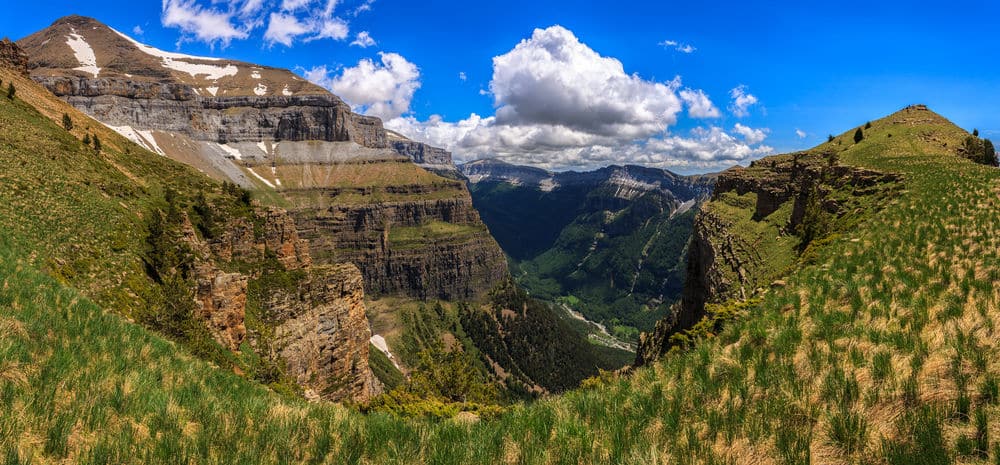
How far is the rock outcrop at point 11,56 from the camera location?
4994 centimetres

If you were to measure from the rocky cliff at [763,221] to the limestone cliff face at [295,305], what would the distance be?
94.4 ft

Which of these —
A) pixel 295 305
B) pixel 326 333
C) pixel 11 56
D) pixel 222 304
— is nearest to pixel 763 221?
pixel 326 333

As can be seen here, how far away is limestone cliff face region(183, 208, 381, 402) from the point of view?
29.3 m

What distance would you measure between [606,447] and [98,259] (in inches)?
1093

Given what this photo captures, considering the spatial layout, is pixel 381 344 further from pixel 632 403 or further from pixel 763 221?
pixel 632 403

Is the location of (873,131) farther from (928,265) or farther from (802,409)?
(802,409)

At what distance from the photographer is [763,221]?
5106 cm

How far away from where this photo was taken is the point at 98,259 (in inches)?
857

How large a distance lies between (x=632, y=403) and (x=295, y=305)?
116 feet

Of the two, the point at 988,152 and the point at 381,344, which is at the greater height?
the point at 988,152

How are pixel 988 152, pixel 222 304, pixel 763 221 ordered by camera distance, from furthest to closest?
pixel 763 221
pixel 988 152
pixel 222 304

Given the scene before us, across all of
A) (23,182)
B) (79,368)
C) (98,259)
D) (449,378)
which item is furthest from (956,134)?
(23,182)

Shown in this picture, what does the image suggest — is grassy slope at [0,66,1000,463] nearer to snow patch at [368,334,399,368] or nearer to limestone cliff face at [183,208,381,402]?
limestone cliff face at [183,208,381,402]

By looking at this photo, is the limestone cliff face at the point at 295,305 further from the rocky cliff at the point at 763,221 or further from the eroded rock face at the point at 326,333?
the rocky cliff at the point at 763,221
